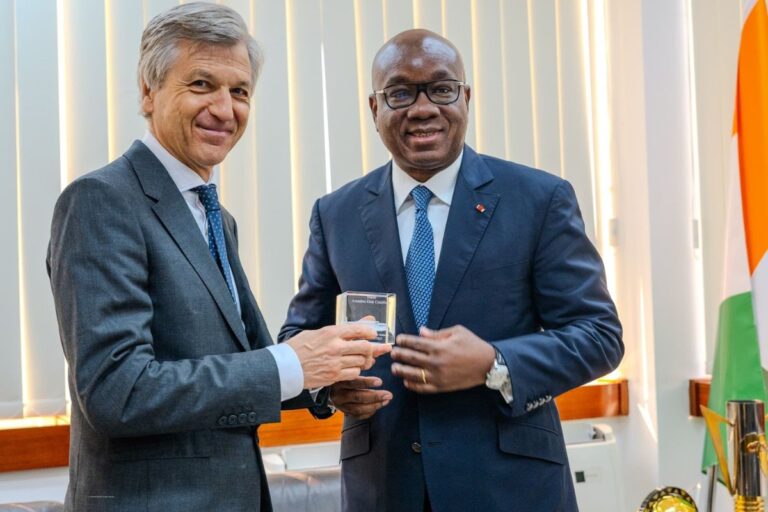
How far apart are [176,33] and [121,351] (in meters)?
0.56

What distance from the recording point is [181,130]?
156 centimetres

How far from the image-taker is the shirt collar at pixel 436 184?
1.99 metres

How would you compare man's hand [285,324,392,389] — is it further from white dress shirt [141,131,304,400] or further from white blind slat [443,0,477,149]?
white blind slat [443,0,477,149]

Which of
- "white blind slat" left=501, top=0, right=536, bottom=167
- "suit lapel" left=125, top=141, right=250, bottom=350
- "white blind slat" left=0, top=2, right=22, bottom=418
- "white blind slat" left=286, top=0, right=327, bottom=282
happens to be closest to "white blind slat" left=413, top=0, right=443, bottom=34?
"white blind slat" left=501, top=0, right=536, bottom=167

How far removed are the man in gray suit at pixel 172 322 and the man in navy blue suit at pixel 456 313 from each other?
0.31 meters

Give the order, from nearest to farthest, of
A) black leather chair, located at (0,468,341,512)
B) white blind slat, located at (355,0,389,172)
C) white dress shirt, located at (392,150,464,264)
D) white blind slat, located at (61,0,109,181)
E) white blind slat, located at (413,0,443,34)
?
white dress shirt, located at (392,150,464,264), black leather chair, located at (0,468,341,512), white blind slat, located at (61,0,109,181), white blind slat, located at (355,0,389,172), white blind slat, located at (413,0,443,34)

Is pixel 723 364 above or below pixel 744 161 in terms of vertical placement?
below

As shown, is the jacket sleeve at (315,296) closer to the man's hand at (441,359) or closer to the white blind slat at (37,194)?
the man's hand at (441,359)

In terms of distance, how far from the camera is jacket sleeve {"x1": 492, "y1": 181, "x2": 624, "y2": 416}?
1739 mm

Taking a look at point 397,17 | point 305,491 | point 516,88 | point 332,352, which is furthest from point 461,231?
point 516,88

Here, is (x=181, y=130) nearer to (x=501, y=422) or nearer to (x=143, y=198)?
(x=143, y=198)

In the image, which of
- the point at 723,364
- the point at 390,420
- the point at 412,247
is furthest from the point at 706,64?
the point at 390,420

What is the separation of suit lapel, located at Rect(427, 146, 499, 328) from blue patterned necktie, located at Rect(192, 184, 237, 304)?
17.7 inches

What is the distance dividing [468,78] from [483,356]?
1.85 meters
